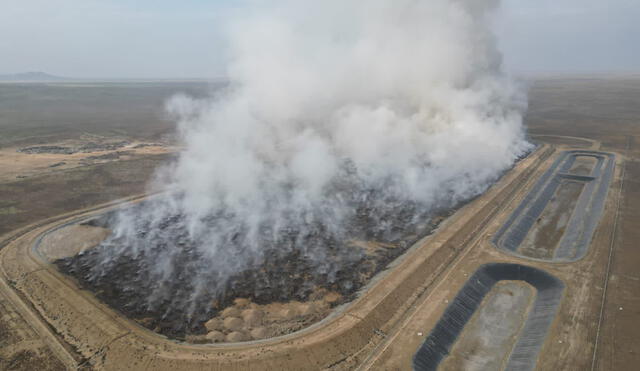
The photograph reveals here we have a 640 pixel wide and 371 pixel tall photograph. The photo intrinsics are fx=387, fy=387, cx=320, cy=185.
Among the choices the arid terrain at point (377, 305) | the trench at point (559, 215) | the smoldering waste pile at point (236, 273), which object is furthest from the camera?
the trench at point (559, 215)

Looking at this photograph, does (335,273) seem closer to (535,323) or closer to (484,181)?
(535,323)

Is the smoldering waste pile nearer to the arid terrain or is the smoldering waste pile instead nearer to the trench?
the arid terrain

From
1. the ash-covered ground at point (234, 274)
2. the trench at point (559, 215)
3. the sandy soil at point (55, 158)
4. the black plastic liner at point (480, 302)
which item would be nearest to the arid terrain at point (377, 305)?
the black plastic liner at point (480, 302)

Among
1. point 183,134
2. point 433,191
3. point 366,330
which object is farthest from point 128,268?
point 183,134

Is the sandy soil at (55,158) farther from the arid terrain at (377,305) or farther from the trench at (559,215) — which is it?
the trench at (559,215)

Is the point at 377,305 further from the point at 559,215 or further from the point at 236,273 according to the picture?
the point at 559,215
